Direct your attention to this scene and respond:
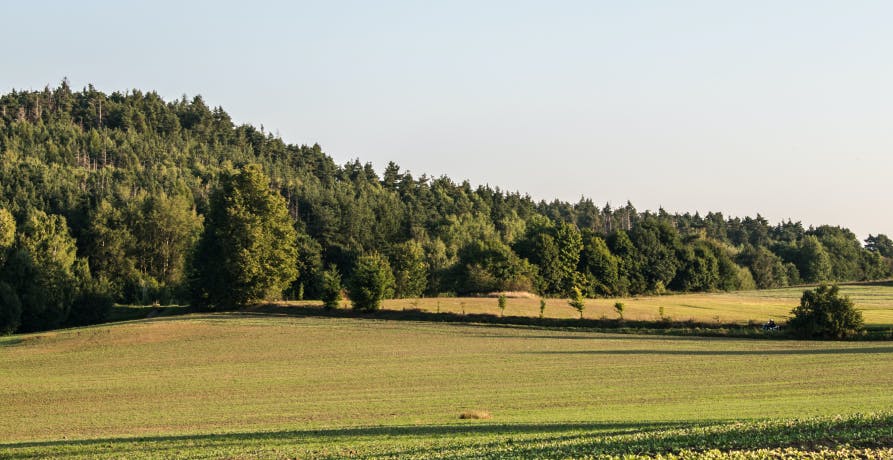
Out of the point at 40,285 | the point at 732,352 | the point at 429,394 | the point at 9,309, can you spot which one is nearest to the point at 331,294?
the point at 9,309

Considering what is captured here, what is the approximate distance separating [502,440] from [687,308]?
252 ft

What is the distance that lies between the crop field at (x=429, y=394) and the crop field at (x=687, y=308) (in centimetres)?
1009

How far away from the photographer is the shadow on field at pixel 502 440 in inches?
736

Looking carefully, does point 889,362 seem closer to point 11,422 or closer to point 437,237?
point 11,422

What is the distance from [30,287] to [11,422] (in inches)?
2433

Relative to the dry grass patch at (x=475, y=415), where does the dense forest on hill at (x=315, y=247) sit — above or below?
above

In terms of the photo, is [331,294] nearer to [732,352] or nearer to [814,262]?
[732,352]

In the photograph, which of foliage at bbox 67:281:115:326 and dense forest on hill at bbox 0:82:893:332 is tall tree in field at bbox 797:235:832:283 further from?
foliage at bbox 67:281:115:326

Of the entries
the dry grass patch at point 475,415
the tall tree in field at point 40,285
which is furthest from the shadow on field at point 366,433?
the tall tree in field at point 40,285

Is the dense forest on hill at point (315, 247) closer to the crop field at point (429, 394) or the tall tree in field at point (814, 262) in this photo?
the tall tree in field at point (814, 262)

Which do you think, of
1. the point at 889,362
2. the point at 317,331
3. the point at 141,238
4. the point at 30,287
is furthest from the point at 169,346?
the point at 141,238

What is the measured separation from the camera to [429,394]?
3759 cm

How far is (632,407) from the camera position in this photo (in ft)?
105

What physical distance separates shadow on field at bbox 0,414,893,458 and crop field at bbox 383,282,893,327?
159 feet
